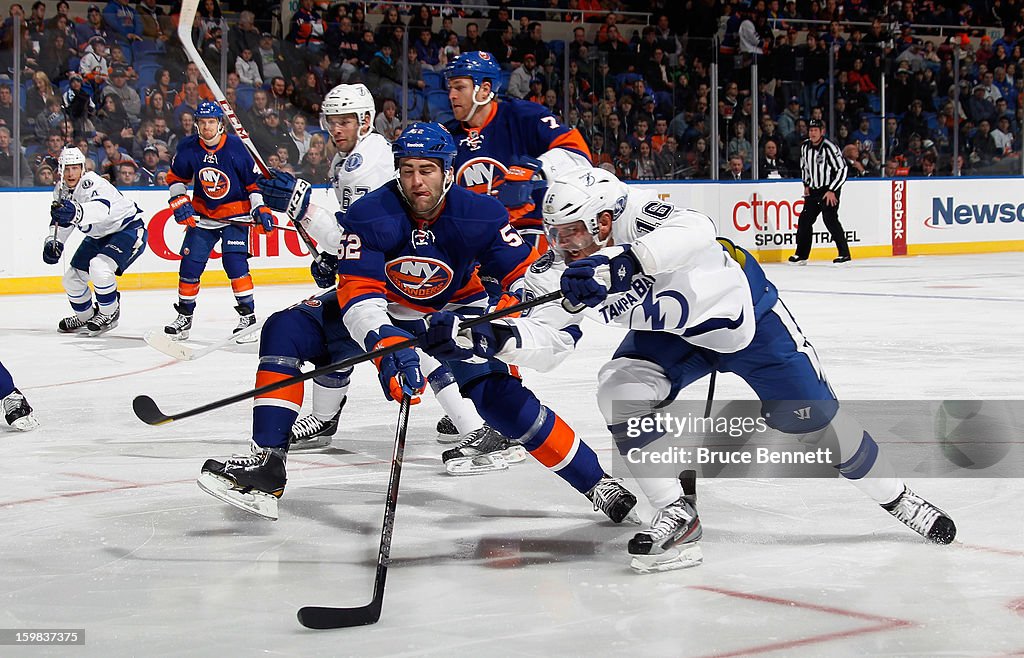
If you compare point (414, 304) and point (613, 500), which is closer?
point (613, 500)

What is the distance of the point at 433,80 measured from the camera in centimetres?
1223

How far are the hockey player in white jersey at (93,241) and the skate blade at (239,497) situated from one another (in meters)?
5.00

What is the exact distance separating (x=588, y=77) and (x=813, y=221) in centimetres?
272

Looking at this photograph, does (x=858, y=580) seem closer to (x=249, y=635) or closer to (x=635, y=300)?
(x=635, y=300)

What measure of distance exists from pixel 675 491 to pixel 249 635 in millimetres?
1062

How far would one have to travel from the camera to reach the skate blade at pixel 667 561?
289 centimetres

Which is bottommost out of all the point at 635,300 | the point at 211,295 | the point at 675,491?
the point at 211,295

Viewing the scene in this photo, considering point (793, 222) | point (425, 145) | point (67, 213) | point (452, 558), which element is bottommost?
point (793, 222)

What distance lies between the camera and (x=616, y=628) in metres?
2.50

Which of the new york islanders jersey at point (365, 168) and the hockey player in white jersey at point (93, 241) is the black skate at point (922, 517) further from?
the hockey player in white jersey at point (93, 241)

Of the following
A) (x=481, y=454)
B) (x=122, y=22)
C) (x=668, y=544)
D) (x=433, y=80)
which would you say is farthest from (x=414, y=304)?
(x=433, y=80)

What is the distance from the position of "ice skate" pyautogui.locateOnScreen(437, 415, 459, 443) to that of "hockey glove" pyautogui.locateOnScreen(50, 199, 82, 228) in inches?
174

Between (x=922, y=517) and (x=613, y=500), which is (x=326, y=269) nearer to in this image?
(x=613, y=500)

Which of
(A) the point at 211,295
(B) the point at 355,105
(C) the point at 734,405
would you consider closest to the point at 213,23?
(A) the point at 211,295
